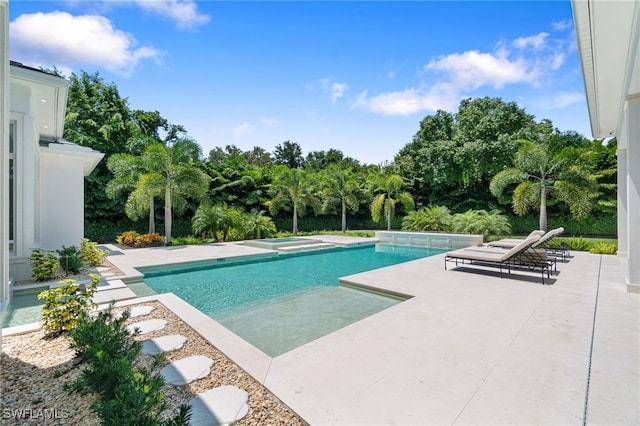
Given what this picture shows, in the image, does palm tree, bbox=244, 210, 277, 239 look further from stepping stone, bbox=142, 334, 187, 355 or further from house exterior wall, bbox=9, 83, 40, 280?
stepping stone, bbox=142, 334, 187, 355

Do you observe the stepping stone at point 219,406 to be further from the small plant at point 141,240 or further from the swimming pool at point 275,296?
the small plant at point 141,240

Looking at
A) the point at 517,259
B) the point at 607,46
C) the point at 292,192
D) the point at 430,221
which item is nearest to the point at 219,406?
the point at 607,46

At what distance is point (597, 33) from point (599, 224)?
805 inches

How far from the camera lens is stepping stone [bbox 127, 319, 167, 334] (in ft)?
15.1

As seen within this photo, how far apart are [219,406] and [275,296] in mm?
4578

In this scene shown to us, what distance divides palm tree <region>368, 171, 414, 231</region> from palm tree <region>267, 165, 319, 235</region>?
15.4 ft

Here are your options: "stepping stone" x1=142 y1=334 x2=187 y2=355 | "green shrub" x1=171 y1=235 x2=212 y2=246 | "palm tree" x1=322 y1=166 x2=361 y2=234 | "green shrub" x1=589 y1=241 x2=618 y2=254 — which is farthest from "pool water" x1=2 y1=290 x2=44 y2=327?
"palm tree" x1=322 y1=166 x2=361 y2=234

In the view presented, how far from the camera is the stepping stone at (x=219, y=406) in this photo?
Result: 8.41 ft

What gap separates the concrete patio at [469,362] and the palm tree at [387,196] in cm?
1741

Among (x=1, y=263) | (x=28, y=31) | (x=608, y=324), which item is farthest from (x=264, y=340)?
(x=28, y=31)

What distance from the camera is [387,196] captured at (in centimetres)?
2494

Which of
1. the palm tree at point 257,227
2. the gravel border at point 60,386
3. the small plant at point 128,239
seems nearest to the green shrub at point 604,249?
the gravel border at point 60,386

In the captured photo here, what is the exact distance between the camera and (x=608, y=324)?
15.1ft

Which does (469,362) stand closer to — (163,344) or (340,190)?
(163,344)
